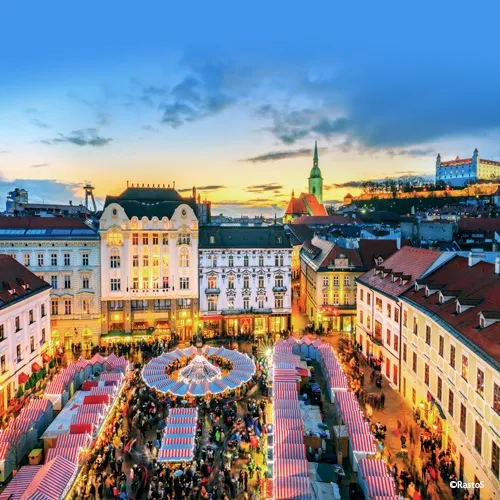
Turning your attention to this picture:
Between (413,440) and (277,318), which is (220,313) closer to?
(277,318)

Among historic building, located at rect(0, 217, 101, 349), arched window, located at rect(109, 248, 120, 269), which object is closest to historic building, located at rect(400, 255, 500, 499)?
arched window, located at rect(109, 248, 120, 269)

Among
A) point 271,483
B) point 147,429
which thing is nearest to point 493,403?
point 271,483

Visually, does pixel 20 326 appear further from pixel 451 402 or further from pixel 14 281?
pixel 451 402

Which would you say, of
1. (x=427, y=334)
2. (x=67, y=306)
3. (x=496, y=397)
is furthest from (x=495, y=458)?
(x=67, y=306)

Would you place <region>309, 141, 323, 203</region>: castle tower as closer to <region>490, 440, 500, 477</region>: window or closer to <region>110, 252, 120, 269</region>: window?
<region>110, 252, 120, 269</region>: window

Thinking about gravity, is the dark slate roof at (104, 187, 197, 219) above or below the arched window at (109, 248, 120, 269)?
above

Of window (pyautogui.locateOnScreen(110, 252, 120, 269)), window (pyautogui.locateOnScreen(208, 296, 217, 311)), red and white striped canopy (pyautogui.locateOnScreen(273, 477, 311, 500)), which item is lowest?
red and white striped canopy (pyautogui.locateOnScreen(273, 477, 311, 500))
